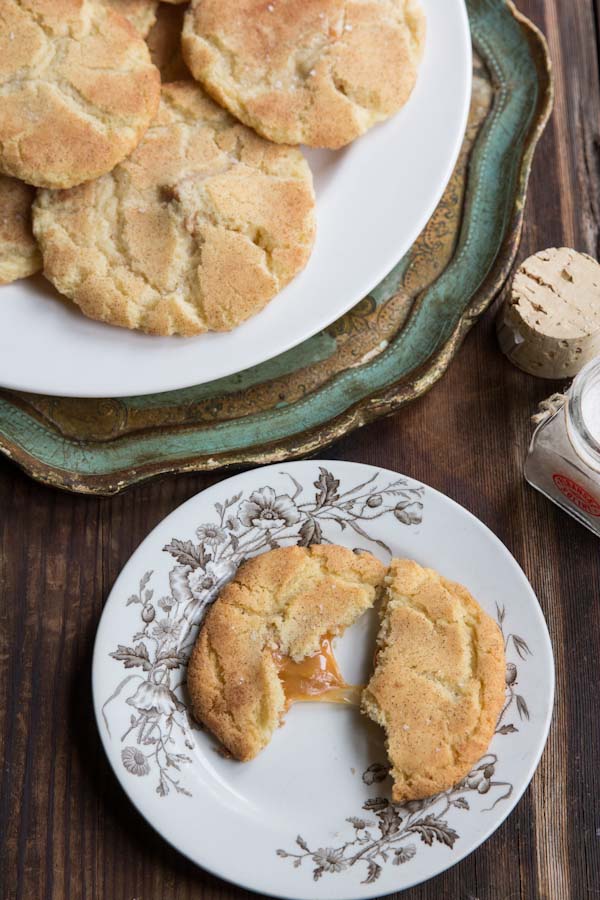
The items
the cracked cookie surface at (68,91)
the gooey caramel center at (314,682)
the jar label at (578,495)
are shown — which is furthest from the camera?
the jar label at (578,495)

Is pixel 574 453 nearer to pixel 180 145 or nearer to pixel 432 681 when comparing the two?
pixel 432 681

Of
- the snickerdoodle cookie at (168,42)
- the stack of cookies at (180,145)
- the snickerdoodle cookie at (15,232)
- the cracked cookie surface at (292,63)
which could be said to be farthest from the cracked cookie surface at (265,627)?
the snickerdoodle cookie at (168,42)

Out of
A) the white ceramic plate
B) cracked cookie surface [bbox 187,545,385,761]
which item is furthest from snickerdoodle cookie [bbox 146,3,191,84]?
cracked cookie surface [bbox 187,545,385,761]

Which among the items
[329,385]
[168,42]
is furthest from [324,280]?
[168,42]

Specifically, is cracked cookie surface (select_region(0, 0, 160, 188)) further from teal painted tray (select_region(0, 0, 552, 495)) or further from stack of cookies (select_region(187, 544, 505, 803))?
stack of cookies (select_region(187, 544, 505, 803))

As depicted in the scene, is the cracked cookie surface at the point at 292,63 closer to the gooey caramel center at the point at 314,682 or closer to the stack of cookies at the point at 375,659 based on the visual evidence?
the stack of cookies at the point at 375,659

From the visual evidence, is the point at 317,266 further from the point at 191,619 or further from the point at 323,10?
the point at 191,619
